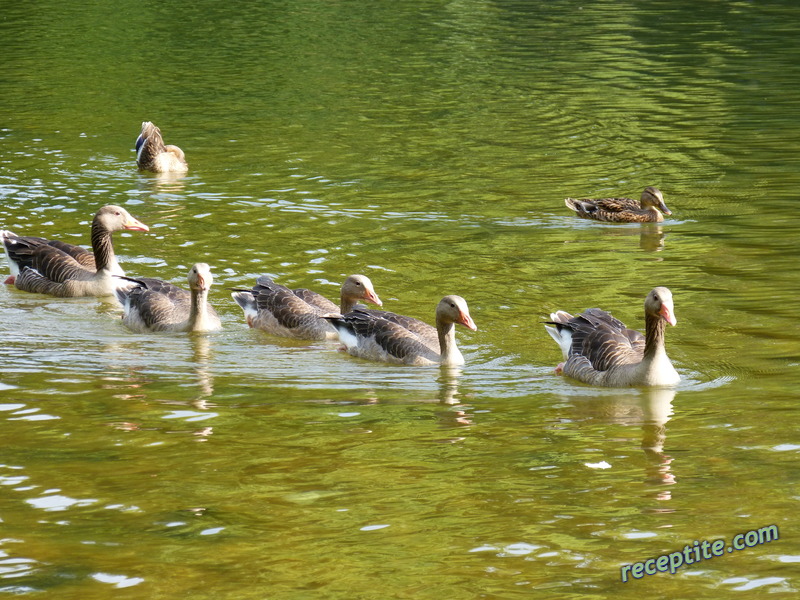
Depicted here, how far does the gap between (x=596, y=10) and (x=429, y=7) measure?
23.0ft

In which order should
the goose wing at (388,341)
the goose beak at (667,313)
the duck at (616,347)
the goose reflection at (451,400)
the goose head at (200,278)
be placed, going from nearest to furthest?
1. the goose reflection at (451,400)
2. the goose beak at (667,313)
3. the duck at (616,347)
4. the goose wing at (388,341)
5. the goose head at (200,278)

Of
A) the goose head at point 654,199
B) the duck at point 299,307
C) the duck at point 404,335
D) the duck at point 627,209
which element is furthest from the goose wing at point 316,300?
the goose head at point 654,199

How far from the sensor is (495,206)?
22.6 m

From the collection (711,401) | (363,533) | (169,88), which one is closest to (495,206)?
(711,401)

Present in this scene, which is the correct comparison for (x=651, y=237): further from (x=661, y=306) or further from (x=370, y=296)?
(x=661, y=306)

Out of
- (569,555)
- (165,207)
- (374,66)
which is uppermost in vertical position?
(374,66)

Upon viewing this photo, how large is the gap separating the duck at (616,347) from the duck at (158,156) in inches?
477

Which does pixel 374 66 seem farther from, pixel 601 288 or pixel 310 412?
pixel 310 412

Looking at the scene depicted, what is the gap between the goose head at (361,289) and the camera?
16125 millimetres

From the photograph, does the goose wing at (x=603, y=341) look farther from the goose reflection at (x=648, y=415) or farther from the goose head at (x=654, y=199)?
the goose head at (x=654, y=199)

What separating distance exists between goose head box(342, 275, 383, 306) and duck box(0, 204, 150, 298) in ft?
12.1

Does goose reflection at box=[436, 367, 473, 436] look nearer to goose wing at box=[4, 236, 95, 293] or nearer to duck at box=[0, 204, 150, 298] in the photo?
duck at box=[0, 204, 150, 298]

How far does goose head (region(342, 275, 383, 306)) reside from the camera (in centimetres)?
1612

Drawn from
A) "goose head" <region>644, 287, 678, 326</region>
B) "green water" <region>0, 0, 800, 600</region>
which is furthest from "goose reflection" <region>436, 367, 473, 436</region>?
"goose head" <region>644, 287, 678, 326</region>
